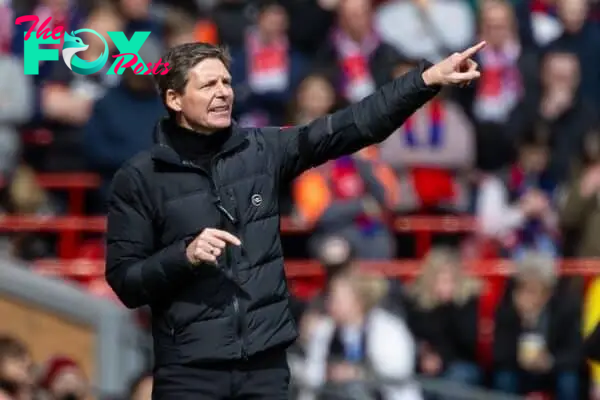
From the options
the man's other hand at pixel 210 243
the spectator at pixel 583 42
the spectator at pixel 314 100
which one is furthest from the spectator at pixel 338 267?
the man's other hand at pixel 210 243

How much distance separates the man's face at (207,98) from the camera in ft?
18.0

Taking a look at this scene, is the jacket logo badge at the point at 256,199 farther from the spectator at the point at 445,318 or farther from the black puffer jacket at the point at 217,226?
the spectator at the point at 445,318

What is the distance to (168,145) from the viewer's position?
5.54 meters

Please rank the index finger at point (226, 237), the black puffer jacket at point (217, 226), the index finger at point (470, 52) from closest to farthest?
the index finger at point (226, 237), the index finger at point (470, 52), the black puffer jacket at point (217, 226)

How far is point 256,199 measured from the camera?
555 centimetres

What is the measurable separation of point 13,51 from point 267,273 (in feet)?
21.2

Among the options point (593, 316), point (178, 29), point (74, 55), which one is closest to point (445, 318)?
point (593, 316)

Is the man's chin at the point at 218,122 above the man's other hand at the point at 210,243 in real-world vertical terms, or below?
above

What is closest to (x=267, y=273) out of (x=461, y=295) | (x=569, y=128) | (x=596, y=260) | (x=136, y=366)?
(x=136, y=366)

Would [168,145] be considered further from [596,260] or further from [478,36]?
[478,36]

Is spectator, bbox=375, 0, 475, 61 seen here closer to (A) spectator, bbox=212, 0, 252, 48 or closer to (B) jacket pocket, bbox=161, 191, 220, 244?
(A) spectator, bbox=212, 0, 252, 48

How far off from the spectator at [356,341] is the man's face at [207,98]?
4.60m

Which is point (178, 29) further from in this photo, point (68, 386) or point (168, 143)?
point (168, 143)

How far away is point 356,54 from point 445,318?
95.6 inches
